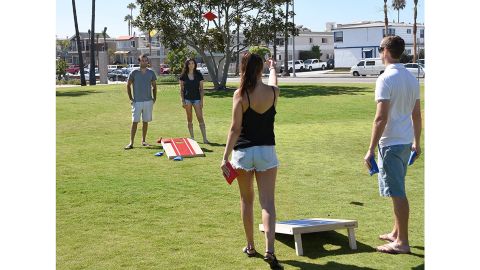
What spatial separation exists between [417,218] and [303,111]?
15.2m

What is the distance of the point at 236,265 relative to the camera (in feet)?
19.4

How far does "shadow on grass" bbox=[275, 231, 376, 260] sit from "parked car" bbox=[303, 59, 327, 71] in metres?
68.8

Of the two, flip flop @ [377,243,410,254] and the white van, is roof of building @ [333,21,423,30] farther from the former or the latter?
flip flop @ [377,243,410,254]

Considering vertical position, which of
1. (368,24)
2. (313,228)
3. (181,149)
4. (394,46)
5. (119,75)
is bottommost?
(313,228)

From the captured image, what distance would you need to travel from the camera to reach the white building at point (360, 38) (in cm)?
7475

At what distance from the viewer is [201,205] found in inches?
330

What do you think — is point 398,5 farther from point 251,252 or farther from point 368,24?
point 251,252

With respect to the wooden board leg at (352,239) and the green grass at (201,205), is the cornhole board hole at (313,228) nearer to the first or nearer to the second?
the wooden board leg at (352,239)

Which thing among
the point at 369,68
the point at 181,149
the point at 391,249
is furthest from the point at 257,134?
the point at 369,68

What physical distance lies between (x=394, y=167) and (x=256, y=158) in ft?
3.91

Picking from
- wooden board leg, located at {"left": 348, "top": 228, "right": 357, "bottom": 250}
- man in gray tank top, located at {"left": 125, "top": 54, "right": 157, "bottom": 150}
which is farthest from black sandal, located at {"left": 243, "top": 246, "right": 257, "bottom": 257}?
man in gray tank top, located at {"left": 125, "top": 54, "right": 157, "bottom": 150}

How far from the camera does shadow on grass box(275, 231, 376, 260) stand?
249 inches
